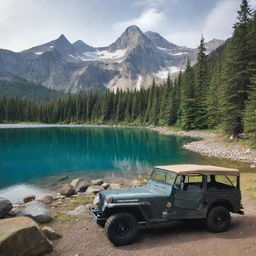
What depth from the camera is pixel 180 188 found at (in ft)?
32.2

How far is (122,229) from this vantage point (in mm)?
9094

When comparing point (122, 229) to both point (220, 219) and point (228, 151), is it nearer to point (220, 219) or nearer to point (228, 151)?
point (220, 219)

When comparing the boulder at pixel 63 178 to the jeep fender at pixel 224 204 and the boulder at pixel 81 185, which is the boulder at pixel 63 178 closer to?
the boulder at pixel 81 185

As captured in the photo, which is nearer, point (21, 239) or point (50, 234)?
point (21, 239)

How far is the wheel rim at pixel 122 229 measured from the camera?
9.03 m

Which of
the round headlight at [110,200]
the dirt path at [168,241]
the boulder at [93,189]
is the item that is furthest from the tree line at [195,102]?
the round headlight at [110,200]

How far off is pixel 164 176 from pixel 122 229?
8.68 ft

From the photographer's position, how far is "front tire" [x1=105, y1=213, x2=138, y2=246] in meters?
8.90

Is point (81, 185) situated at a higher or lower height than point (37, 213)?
lower

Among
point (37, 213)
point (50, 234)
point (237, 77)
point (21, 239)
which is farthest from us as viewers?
point (237, 77)

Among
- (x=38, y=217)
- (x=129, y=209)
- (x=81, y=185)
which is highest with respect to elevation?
(x=129, y=209)

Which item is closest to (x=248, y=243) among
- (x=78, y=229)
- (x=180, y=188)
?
(x=180, y=188)

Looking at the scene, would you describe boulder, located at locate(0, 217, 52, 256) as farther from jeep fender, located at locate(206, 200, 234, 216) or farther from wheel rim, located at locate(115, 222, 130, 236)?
jeep fender, located at locate(206, 200, 234, 216)

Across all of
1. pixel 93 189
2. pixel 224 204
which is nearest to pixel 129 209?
pixel 224 204
